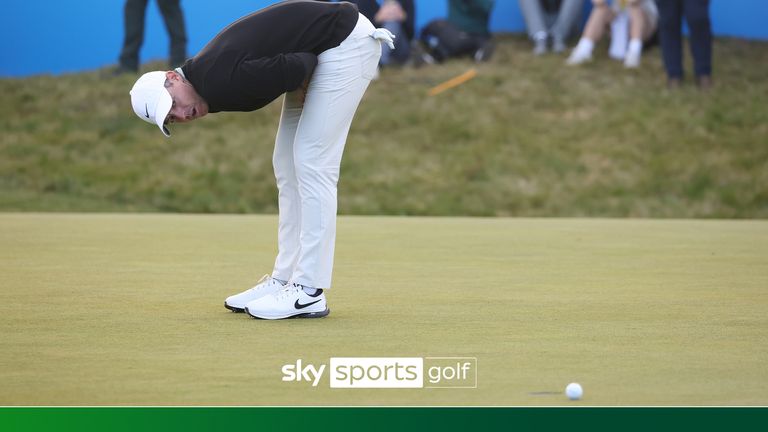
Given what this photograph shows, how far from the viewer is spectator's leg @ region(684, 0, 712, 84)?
14125 millimetres

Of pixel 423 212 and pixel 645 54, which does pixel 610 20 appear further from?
pixel 423 212

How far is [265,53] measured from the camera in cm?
454

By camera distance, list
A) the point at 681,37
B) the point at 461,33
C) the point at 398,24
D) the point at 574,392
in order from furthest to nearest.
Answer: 1. the point at 461,33
2. the point at 398,24
3. the point at 681,37
4. the point at 574,392

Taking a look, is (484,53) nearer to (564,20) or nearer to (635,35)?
(564,20)

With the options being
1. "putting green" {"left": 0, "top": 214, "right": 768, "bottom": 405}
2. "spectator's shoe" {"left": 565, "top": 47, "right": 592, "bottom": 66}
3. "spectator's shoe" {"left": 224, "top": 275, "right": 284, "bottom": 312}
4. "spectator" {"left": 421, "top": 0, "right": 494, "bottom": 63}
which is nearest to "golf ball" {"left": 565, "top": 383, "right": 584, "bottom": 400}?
"putting green" {"left": 0, "top": 214, "right": 768, "bottom": 405}

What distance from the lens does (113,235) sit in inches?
354

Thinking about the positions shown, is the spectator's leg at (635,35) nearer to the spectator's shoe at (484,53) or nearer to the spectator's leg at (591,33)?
the spectator's leg at (591,33)

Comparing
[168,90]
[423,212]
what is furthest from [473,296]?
[423,212]

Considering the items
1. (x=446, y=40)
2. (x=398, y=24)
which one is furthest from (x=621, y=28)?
(x=398, y=24)

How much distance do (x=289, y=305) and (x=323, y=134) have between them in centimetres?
68

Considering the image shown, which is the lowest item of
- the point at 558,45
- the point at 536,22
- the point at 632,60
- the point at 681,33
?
the point at 681,33

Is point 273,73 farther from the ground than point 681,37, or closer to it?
closer to it

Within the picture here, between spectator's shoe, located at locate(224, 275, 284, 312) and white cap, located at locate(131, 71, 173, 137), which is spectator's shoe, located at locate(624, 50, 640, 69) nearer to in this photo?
spectator's shoe, located at locate(224, 275, 284, 312)

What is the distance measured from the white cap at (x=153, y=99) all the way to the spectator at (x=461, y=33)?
11345mm
